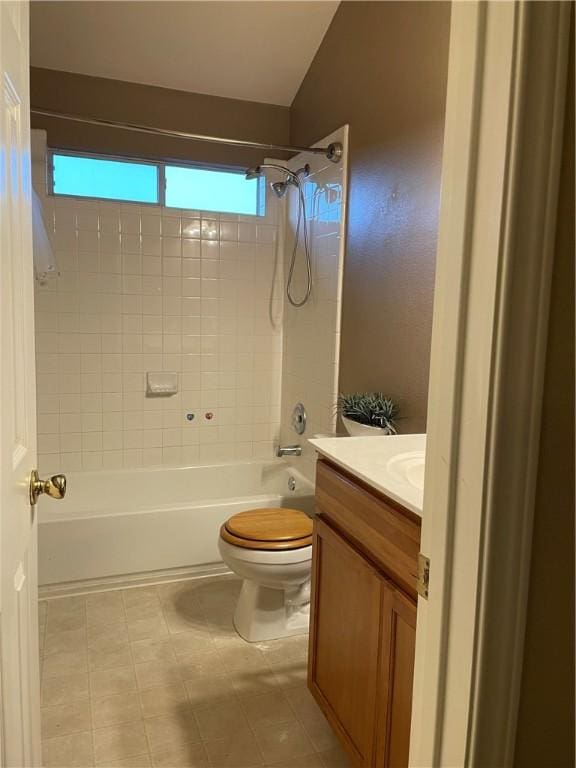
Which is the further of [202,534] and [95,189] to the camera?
[95,189]

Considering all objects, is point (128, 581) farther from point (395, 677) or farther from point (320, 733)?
point (395, 677)

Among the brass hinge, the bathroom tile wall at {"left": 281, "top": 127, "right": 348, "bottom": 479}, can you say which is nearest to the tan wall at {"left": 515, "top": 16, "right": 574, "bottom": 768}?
the brass hinge

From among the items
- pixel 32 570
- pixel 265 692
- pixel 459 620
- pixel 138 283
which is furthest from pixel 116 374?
pixel 459 620

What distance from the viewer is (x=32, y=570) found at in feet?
3.96

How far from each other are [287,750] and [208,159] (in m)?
2.91

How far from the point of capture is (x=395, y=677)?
1.25 meters

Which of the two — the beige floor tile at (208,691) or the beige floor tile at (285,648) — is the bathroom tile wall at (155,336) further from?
the beige floor tile at (208,691)

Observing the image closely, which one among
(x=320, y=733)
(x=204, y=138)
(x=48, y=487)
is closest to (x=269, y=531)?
(x=320, y=733)

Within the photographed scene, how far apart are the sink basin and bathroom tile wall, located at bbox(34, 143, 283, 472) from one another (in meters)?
2.03

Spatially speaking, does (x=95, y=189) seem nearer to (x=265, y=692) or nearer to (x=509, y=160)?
(x=265, y=692)

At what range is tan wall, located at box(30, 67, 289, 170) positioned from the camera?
2.97 m

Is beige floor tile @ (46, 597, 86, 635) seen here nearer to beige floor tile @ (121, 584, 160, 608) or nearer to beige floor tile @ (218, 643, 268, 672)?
beige floor tile @ (121, 584, 160, 608)

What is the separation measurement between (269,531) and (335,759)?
2.59 ft

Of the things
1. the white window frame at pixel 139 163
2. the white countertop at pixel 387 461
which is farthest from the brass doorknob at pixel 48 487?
the white window frame at pixel 139 163
